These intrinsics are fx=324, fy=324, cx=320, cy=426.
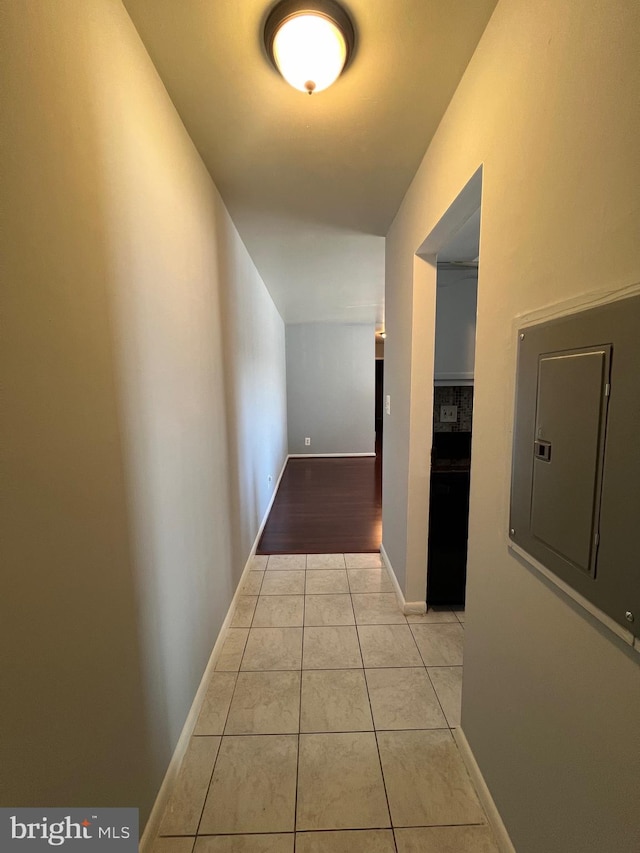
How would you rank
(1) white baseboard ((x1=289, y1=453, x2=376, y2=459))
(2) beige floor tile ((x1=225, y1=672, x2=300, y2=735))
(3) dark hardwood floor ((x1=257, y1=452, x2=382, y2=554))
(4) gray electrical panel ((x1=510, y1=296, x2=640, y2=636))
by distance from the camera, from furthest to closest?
(1) white baseboard ((x1=289, y1=453, x2=376, y2=459))
(3) dark hardwood floor ((x1=257, y1=452, x2=382, y2=554))
(2) beige floor tile ((x1=225, y1=672, x2=300, y2=735))
(4) gray electrical panel ((x1=510, y1=296, x2=640, y2=636))

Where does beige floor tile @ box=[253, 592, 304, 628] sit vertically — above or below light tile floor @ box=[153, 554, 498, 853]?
above

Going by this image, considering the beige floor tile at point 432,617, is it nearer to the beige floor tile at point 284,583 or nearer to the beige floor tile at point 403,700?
the beige floor tile at point 403,700

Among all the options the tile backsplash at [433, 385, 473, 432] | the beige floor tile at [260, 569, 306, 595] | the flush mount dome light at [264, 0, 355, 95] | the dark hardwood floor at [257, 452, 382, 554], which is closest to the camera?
the flush mount dome light at [264, 0, 355, 95]

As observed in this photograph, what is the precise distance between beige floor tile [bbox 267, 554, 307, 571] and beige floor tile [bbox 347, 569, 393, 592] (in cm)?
40

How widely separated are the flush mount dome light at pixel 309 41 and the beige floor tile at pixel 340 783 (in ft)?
7.81

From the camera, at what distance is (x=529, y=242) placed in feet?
2.65

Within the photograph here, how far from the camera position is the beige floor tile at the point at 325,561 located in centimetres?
258

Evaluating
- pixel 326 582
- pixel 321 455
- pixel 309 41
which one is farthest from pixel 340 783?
pixel 321 455

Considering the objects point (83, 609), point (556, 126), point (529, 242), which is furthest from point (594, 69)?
point (83, 609)

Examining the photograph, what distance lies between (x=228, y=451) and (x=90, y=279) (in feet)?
4.47

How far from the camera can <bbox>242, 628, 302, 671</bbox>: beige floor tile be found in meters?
1.66

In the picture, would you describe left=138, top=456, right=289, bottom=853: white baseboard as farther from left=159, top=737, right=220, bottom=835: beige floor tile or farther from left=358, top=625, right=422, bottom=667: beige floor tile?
left=358, top=625, right=422, bottom=667: beige floor tile

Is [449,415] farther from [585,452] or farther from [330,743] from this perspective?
[330,743]

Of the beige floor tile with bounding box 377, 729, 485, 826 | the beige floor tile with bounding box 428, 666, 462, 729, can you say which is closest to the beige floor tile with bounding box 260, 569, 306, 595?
the beige floor tile with bounding box 428, 666, 462, 729
